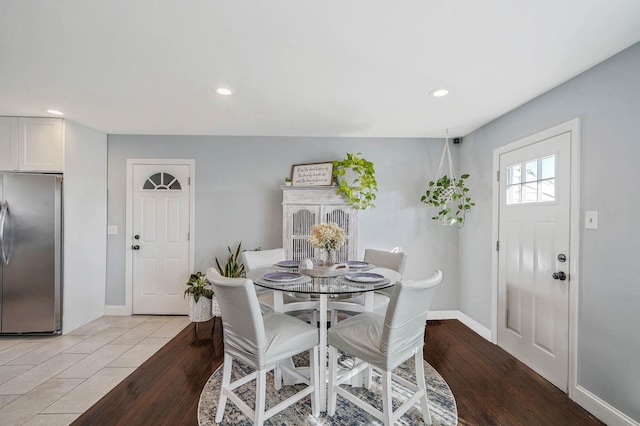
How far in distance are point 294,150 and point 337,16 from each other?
7.30ft

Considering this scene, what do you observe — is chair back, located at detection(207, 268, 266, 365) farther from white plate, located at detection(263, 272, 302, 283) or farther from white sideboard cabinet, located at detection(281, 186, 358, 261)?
white sideboard cabinet, located at detection(281, 186, 358, 261)

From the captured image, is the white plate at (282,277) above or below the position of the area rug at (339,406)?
above

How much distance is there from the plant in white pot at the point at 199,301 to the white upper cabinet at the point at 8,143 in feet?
7.31

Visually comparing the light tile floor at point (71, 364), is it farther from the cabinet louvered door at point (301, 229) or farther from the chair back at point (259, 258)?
the cabinet louvered door at point (301, 229)

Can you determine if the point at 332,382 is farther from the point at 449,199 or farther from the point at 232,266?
the point at 449,199

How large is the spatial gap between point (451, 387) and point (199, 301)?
101 inches

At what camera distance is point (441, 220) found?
3510 millimetres

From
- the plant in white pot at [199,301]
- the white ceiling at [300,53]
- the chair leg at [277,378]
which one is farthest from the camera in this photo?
the plant in white pot at [199,301]

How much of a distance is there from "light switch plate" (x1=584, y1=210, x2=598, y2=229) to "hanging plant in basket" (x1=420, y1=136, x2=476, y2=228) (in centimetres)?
122

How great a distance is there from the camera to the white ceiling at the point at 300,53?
138 centimetres

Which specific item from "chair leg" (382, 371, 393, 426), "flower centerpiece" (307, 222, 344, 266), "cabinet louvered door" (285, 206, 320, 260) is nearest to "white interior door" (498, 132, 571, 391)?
"chair leg" (382, 371, 393, 426)

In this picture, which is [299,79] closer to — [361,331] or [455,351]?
[361,331]

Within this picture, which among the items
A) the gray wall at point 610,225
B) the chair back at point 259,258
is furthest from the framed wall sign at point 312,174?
the gray wall at point 610,225

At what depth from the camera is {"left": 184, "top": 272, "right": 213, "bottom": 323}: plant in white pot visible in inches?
122
